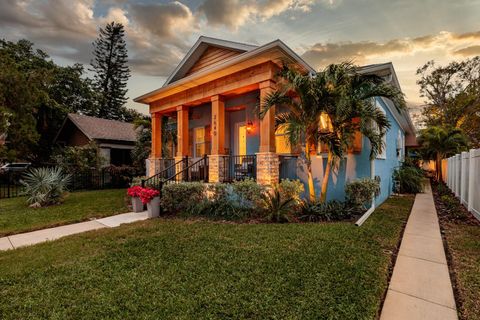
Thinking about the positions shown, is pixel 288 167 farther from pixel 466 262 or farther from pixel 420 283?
pixel 420 283

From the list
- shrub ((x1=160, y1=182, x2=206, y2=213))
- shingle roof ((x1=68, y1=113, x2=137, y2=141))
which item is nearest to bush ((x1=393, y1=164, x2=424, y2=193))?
shrub ((x1=160, y1=182, x2=206, y2=213))

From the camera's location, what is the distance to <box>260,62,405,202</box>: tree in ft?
18.2

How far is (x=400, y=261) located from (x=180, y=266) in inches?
135

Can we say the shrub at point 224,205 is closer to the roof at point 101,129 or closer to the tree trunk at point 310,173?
the tree trunk at point 310,173

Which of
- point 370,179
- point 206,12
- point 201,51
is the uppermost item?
point 206,12

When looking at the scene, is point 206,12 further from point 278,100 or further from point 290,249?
point 290,249

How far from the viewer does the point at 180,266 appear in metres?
3.34

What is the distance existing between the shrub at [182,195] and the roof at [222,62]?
3929 mm

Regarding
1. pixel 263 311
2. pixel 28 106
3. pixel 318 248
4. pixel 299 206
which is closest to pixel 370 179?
pixel 299 206

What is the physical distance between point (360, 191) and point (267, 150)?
2.72 m

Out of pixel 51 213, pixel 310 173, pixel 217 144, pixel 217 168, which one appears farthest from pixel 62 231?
pixel 310 173

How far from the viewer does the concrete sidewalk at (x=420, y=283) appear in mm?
2350

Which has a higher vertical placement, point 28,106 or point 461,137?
point 28,106

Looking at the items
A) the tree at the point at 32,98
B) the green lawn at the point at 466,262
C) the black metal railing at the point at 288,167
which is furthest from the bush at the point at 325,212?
the tree at the point at 32,98
